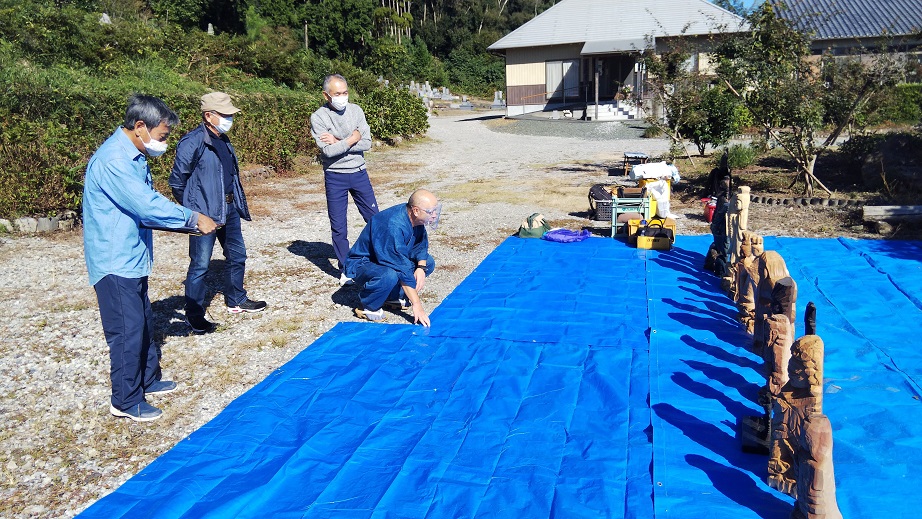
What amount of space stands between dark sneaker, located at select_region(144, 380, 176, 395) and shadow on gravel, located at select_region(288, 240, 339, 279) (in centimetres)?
262

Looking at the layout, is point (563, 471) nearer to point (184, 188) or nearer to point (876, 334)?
point (876, 334)

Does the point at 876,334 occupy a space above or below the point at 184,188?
below

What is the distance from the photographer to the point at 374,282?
5.17 metres

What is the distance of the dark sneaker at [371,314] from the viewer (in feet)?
17.3

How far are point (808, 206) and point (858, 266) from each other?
2964 mm

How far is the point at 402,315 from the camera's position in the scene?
5.48 metres

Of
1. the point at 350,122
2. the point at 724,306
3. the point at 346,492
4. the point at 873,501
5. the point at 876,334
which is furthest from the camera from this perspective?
the point at 350,122

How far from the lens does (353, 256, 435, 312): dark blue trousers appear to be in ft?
16.8

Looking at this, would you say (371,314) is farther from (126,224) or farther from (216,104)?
(126,224)

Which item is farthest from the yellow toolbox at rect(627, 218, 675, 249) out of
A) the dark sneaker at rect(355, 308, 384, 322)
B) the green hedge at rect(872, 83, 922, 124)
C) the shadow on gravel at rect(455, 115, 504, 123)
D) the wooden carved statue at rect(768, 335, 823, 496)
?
the shadow on gravel at rect(455, 115, 504, 123)

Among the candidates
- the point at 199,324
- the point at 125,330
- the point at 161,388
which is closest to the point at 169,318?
the point at 199,324

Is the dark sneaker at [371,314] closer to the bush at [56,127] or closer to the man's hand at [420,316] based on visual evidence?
the man's hand at [420,316]

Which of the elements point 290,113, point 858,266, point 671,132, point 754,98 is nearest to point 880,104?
point 754,98

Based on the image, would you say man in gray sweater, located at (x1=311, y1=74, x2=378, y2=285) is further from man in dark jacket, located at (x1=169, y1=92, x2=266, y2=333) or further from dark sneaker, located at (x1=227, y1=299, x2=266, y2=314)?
man in dark jacket, located at (x1=169, y1=92, x2=266, y2=333)
